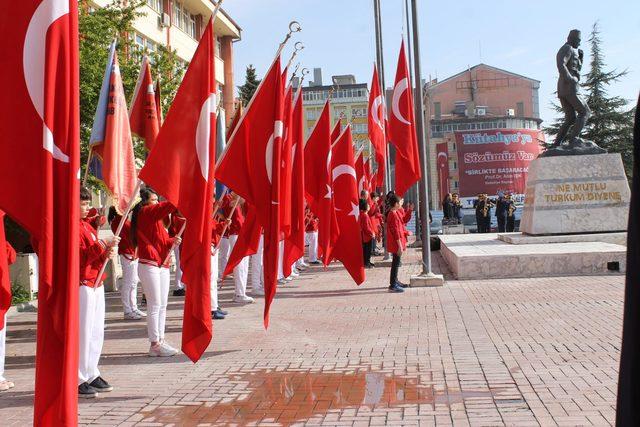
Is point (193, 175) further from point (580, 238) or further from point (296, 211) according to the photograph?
point (580, 238)

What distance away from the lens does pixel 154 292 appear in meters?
8.21

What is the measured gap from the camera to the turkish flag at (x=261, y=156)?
26.8ft

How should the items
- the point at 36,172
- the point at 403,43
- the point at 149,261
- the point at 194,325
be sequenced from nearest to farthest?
1. the point at 36,172
2. the point at 194,325
3. the point at 149,261
4. the point at 403,43

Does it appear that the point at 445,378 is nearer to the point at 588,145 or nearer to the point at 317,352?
the point at 317,352

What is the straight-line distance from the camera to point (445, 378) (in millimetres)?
6645

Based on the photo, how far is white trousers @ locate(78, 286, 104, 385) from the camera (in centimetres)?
648

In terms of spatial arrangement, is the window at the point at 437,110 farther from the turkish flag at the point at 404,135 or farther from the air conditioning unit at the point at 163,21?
the turkish flag at the point at 404,135

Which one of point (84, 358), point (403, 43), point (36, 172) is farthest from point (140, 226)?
point (403, 43)

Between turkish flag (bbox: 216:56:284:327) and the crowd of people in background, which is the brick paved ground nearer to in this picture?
turkish flag (bbox: 216:56:284:327)

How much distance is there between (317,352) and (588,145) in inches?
521

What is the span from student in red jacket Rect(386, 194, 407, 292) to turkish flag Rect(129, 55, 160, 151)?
655cm

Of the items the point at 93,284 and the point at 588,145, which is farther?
the point at 588,145

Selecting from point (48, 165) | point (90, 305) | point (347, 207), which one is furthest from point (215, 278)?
point (48, 165)

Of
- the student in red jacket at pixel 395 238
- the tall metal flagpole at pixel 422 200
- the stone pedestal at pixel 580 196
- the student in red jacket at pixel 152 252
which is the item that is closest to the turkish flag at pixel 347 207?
the student in red jacket at pixel 395 238
